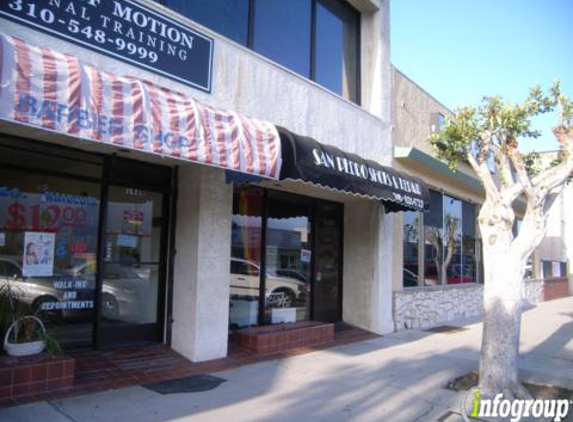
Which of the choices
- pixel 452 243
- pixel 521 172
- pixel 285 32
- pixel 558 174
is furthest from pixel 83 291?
pixel 452 243

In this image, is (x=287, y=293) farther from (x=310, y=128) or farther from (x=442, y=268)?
(x=442, y=268)

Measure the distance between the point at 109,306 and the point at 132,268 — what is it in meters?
0.62

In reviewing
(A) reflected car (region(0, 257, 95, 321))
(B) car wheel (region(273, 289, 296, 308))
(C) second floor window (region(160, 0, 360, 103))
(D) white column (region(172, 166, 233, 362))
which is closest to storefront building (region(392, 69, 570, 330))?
(C) second floor window (region(160, 0, 360, 103))

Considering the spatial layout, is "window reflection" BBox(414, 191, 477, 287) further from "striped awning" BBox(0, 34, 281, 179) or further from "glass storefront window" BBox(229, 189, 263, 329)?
"striped awning" BBox(0, 34, 281, 179)

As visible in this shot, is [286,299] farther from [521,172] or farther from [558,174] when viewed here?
[558,174]

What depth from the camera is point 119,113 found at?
5.01 m

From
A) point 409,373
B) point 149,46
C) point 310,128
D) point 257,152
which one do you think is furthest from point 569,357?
point 149,46

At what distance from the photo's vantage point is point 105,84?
499 centimetres

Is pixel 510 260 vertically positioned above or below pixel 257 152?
below

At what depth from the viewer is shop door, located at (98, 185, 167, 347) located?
23.0 ft

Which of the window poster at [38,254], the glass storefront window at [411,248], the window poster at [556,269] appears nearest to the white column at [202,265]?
the window poster at [38,254]

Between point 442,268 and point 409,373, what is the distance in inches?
274

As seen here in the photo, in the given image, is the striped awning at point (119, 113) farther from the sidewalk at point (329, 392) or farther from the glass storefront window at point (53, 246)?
the sidewalk at point (329, 392)

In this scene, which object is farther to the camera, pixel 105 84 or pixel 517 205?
pixel 517 205
